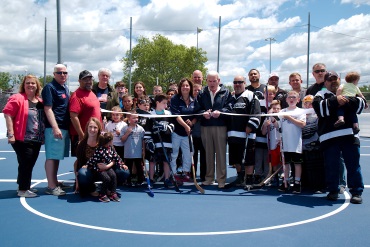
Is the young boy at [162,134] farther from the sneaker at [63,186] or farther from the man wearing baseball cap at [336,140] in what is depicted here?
the man wearing baseball cap at [336,140]

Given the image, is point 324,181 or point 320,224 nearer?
point 320,224

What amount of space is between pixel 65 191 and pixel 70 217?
67.4 inches

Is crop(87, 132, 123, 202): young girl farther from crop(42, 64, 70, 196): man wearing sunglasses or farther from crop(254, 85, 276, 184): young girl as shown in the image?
crop(254, 85, 276, 184): young girl

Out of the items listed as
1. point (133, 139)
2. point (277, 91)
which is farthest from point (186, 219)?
point (277, 91)

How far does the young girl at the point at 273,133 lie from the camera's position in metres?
6.37

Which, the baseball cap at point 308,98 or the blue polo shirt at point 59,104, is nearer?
the blue polo shirt at point 59,104

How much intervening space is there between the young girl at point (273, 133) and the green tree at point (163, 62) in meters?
51.8

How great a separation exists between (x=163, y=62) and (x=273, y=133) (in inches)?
2123

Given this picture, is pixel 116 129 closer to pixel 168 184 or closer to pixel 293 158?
pixel 168 184

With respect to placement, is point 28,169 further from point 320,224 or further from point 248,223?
point 320,224

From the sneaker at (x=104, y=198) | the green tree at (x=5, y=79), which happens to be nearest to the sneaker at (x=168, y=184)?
the sneaker at (x=104, y=198)

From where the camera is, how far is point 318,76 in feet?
21.1

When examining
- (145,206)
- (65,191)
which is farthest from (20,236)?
(65,191)

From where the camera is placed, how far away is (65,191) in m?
6.28
